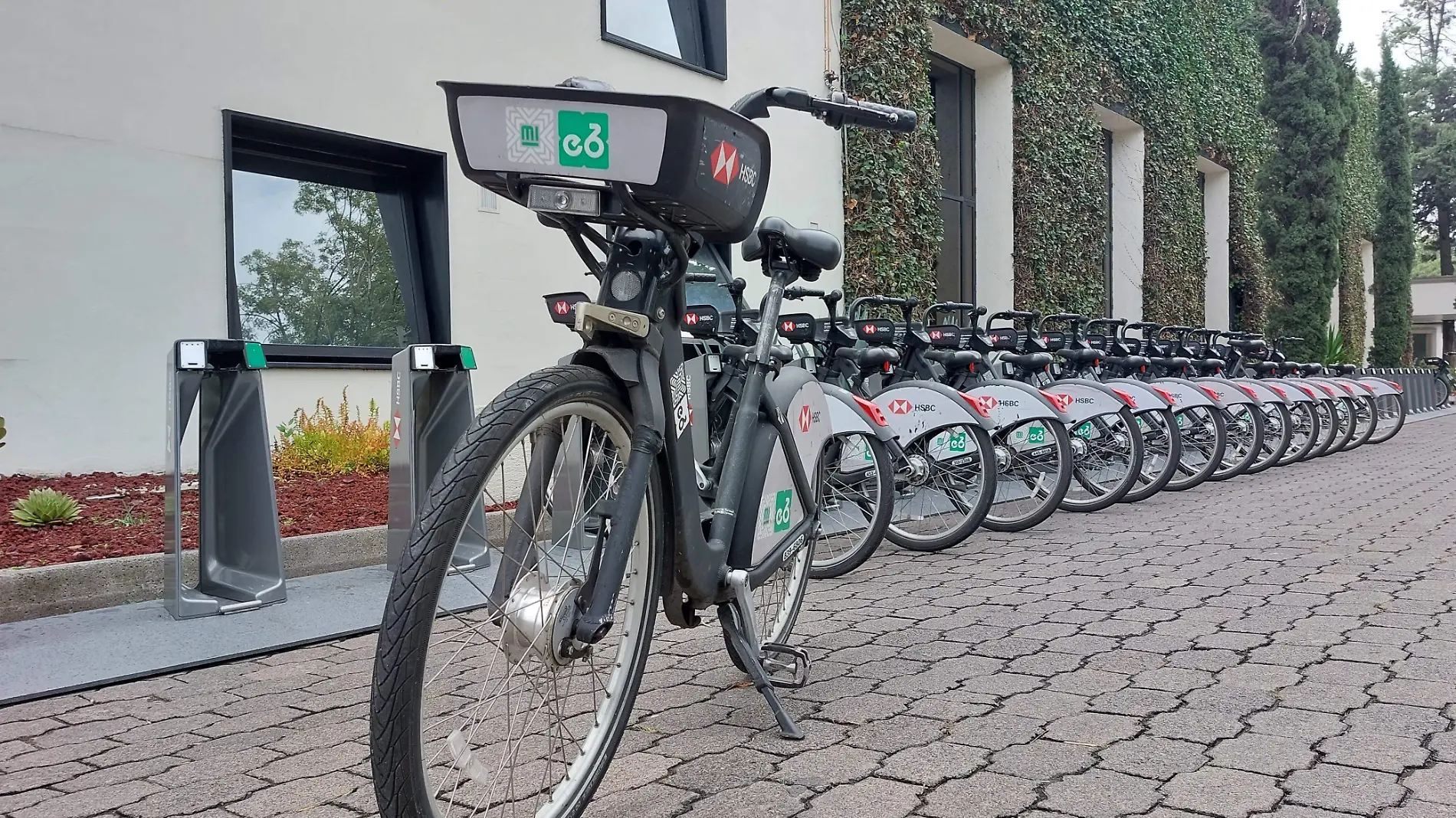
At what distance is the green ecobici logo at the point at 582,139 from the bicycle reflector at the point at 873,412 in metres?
3.05

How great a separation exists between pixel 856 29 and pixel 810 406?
875 cm

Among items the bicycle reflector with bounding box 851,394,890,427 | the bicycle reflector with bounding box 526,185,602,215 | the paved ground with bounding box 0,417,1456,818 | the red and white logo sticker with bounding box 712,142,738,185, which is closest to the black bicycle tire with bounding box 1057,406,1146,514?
the paved ground with bounding box 0,417,1456,818

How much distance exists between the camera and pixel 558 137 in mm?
2164

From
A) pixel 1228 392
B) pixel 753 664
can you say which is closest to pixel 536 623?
pixel 753 664

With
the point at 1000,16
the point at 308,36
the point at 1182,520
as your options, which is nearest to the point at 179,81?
the point at 308,36

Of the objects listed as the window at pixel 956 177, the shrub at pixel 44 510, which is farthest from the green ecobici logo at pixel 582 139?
the window at pixel 956 177

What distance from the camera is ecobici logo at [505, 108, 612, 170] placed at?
85.0 inches

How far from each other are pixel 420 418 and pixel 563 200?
3.50 metres

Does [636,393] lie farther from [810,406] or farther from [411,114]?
[411,114]

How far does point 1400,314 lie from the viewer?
93.8 ft

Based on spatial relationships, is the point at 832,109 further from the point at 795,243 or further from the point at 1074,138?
the point at 1074,138

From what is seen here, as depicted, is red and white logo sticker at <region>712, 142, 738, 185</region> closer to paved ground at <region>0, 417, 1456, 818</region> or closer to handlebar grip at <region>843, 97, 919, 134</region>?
handlebar grip at <region>843, 97, 919, 134</region>

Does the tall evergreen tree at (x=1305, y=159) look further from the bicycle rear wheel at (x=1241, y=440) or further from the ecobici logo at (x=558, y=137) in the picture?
the ecobici logo at (x=558, y=137)

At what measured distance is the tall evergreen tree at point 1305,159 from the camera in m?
20.7
